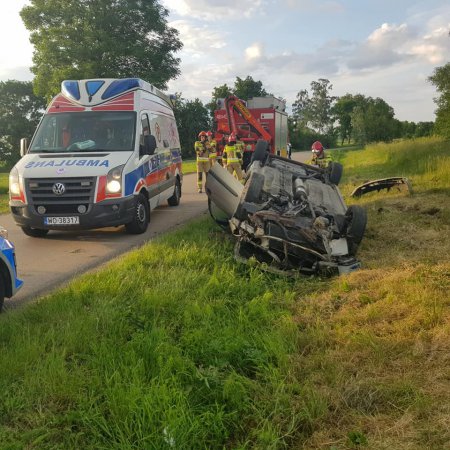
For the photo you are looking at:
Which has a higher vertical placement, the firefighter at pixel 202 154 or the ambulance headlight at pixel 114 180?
the firefighter at pixel 202 154

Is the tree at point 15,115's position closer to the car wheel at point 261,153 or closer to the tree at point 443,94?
the tree at point 443,94

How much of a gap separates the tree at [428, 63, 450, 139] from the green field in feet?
104

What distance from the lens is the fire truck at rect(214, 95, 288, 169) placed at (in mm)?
16609

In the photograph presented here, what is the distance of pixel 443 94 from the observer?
36.4 m

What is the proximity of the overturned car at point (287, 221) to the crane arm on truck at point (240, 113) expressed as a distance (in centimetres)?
916

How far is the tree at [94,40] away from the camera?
2842 cm

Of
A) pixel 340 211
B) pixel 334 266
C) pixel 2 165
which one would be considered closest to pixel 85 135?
pixel 340 211

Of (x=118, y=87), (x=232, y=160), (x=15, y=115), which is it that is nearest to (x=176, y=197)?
(x=232, y=160)

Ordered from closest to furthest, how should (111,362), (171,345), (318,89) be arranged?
(111,362)
(171,345)
(318,89)

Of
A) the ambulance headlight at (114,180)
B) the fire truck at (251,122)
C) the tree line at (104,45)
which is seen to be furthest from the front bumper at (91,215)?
the tree line at (104,45)

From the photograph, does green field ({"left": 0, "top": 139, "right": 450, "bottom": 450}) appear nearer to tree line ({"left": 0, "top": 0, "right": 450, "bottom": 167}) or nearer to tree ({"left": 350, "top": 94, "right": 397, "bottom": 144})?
tree line ({"left": 0, "top": 0, "right": 450, "bottom": 167})

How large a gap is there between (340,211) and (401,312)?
9.71ft

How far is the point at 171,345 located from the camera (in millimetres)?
3385

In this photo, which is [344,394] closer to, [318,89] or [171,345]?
[171,345]
